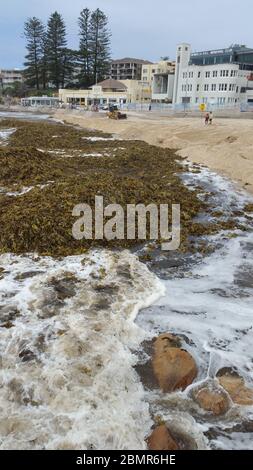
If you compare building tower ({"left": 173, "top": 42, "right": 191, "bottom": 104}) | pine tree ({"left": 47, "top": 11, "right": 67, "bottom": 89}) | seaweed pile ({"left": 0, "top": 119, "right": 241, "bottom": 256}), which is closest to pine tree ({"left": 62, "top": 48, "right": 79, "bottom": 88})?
pine tree ({"left": 47, "top": 11, "right": 67, "bottom": 89})

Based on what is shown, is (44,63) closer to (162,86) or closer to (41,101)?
(41,101)

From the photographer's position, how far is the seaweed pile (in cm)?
907

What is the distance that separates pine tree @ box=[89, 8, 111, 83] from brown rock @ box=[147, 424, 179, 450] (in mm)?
81148

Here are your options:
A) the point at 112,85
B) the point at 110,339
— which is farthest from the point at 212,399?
the point at 112,85

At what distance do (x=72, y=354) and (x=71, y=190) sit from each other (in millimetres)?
6859

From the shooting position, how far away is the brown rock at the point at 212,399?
4737mm

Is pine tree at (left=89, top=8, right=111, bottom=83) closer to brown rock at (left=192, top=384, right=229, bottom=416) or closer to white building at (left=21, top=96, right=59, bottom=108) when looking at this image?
white building at (left=21, top=96, right=59, bottom=108)

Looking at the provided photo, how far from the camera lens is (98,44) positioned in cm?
7650

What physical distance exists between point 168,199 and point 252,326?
657 centimetres

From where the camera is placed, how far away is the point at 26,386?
4969mm

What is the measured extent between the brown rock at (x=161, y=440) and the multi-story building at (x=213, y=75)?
55.3 m

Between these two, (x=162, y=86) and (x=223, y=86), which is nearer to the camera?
(x=223, y=86)
